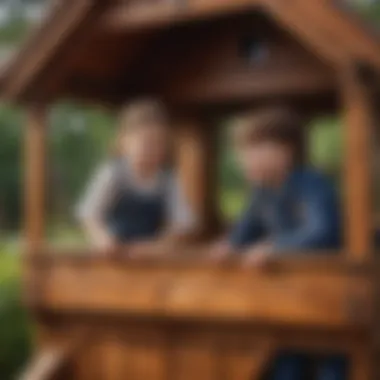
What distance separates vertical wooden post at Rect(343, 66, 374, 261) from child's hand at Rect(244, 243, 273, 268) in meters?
0.27

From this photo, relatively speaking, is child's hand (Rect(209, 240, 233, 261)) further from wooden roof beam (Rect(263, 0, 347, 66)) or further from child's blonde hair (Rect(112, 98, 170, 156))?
wooden roof beam (Rect(263, 0, 347, 66))

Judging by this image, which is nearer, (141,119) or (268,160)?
(268,160)

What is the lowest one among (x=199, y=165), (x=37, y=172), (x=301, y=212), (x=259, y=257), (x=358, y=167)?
(x=259, y=257)

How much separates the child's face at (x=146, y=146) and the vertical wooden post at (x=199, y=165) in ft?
2.66

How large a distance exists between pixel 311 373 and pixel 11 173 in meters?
2.32

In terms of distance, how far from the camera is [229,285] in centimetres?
372

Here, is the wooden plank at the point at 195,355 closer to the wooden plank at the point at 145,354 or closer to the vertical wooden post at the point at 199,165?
the wooden plank at the point at 145,354

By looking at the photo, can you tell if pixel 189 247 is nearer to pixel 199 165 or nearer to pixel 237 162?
pixel 199 165

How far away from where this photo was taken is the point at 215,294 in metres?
3.74

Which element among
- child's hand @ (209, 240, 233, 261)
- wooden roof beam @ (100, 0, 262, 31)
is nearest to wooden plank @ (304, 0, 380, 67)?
wooden roof beam @ (100, 0, 262, 31)

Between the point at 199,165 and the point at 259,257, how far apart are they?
Result: 1360mm

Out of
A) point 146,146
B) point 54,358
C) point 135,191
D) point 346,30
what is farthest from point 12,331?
point 346,30

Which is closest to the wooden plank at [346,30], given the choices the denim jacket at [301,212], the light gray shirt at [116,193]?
the denim jacket at [301,212]

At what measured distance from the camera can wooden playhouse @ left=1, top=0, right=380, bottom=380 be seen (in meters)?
3.54
